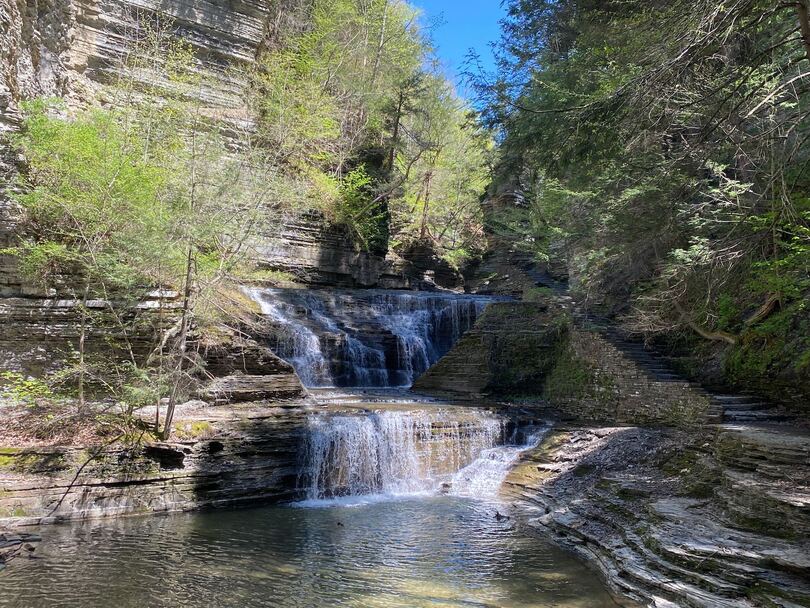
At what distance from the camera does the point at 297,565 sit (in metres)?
6.23

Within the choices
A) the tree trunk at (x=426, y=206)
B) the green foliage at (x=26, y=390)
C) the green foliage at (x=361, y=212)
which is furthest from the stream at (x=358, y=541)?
the tree trunk at (x=426, y=206)

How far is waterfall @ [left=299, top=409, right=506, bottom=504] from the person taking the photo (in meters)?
9.82

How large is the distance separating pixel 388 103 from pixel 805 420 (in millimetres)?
20432

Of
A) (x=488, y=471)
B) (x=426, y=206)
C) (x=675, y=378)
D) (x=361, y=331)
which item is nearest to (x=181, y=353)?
(x=488, y=471)

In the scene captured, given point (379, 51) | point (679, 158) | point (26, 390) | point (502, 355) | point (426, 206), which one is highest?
point (379, 51)

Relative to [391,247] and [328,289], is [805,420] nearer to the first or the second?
[328,289]

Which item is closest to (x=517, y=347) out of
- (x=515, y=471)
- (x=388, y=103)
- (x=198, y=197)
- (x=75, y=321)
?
(x=515, y=471)

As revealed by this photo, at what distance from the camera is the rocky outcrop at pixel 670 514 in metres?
5.00

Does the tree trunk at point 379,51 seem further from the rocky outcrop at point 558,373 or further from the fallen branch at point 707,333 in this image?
the fallen branch at point 707,333

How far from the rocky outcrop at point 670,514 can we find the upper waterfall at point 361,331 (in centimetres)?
660

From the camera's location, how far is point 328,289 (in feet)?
65.5

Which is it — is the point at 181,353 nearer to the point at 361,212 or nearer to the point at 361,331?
the point at 361,331

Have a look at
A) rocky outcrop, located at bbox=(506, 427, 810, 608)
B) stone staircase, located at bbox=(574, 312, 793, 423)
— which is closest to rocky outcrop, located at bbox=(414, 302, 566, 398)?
stone staircase, located at bbox=(574, 312, 793, 423)

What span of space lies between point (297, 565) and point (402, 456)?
4.39 metres
